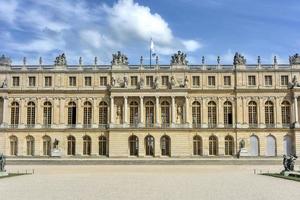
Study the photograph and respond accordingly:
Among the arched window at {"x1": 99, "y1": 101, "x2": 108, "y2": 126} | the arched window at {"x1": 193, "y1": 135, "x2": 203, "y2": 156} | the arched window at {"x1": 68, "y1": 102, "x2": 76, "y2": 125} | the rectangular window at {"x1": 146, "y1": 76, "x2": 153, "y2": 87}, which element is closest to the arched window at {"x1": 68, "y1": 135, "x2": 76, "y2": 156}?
the arched window at {"x1": 68, "y1": 102, "x2": 76, "y2": 125}

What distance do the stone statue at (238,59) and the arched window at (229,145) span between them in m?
9.79

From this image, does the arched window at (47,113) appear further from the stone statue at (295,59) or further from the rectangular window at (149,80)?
the stone statue at (295,59)

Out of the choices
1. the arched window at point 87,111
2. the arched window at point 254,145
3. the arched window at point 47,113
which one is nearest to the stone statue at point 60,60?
the arched window at point 47,113

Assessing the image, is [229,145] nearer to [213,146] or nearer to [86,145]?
[213,146]

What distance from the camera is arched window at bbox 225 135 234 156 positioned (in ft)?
197

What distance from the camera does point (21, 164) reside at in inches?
1919

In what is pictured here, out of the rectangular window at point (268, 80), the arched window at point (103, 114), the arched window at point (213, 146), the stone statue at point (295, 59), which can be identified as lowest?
the arched window at point (213, 146)

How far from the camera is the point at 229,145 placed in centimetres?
6025

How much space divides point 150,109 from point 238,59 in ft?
44.0

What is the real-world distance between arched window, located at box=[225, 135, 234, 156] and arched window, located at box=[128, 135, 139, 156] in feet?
38.1

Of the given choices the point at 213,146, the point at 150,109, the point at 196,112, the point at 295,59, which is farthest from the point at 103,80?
the point at 295,59

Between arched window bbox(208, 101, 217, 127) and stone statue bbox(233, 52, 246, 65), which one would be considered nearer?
arched window bbox(208, 101, 217, 127)

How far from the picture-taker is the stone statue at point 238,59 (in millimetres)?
60906

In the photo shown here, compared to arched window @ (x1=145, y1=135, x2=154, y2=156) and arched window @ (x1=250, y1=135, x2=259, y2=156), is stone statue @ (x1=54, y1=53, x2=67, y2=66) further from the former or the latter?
arched window @ (x1=250, y1=135, x2=259, y2=156)
